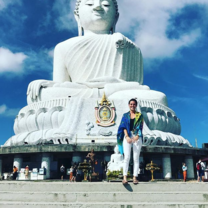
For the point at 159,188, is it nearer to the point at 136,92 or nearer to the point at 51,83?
the point at 136,92

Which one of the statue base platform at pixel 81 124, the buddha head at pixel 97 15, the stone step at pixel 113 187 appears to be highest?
the buddha head at pixel 97 15

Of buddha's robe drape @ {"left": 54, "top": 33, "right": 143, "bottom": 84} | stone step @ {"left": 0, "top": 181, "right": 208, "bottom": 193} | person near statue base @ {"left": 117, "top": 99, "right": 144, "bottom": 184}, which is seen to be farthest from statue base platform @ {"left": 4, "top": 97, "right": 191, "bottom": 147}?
person near statue base @ {"left": 117, "top": 99, "right": 144, "bottom": 184}

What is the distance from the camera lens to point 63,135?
13555mm

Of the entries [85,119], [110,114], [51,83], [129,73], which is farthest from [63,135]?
[129,73]

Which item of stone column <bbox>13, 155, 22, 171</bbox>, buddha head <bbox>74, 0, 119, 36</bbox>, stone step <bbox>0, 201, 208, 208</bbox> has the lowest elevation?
stone step <bbox>0, 201, 208, 208</bbox>

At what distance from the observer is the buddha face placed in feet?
65.7

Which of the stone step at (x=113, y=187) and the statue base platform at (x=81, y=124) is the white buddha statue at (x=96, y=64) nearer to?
the statue base platform at (x=81, y=124)

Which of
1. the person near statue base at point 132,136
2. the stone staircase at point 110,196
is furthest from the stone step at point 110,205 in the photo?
the person near statue base at point 132,136

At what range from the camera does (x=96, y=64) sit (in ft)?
60.6

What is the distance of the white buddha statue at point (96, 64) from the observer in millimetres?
16141

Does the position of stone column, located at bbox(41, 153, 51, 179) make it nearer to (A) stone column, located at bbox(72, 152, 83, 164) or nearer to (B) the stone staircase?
(A) stone column, located at bbox(72, 152, 83, 164)

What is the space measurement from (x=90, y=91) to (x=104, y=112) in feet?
6.93

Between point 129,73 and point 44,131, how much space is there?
744cm

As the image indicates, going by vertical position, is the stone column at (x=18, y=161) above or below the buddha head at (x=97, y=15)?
below
